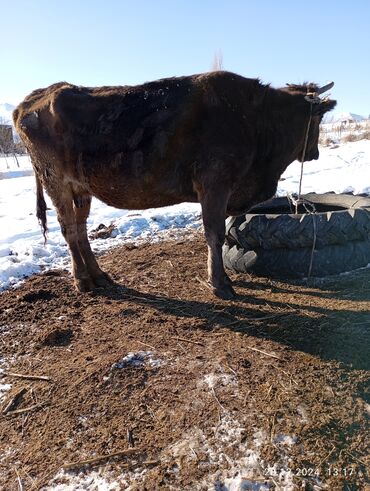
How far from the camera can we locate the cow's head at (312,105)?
467 cm

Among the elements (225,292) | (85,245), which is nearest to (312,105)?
(225,292)

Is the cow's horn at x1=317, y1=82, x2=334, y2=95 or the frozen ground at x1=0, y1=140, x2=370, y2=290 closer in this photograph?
the cow's horn at x1=317, y1=82, x2=334, y2=95

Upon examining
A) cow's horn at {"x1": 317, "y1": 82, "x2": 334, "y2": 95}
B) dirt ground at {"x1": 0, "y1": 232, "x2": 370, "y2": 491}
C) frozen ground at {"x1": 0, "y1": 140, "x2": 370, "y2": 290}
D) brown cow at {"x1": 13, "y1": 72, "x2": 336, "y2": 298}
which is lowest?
dirt ground at {"x1": 0, "y1": 232, "x2": 370, "y2": 491}

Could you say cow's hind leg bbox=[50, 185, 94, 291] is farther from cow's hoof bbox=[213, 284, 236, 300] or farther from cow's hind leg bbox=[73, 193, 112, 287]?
cow's hoof bbox=[213, 284, 236, 300]

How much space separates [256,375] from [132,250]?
3851mm

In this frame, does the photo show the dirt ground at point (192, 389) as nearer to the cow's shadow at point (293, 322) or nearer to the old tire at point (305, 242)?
the cow's shadow at point (293, 322)

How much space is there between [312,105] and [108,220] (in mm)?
4845

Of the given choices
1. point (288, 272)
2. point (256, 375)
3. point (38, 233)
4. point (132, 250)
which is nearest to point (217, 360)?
point (256, 375)

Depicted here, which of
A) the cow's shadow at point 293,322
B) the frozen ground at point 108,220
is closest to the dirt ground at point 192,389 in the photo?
the cow's shadow at point 293,322

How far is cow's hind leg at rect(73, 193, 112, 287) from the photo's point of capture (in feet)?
16.6

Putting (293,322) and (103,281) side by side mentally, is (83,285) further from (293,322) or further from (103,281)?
(293,322)

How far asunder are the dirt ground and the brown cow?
0.73 m

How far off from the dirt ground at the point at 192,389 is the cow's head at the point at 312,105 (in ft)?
5.72

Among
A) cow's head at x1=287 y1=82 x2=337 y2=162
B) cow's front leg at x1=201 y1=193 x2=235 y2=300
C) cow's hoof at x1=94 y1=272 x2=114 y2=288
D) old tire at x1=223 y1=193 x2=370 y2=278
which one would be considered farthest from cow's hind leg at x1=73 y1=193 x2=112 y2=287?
cow's head at x1=287 y1=82 x2=337 y2=162
